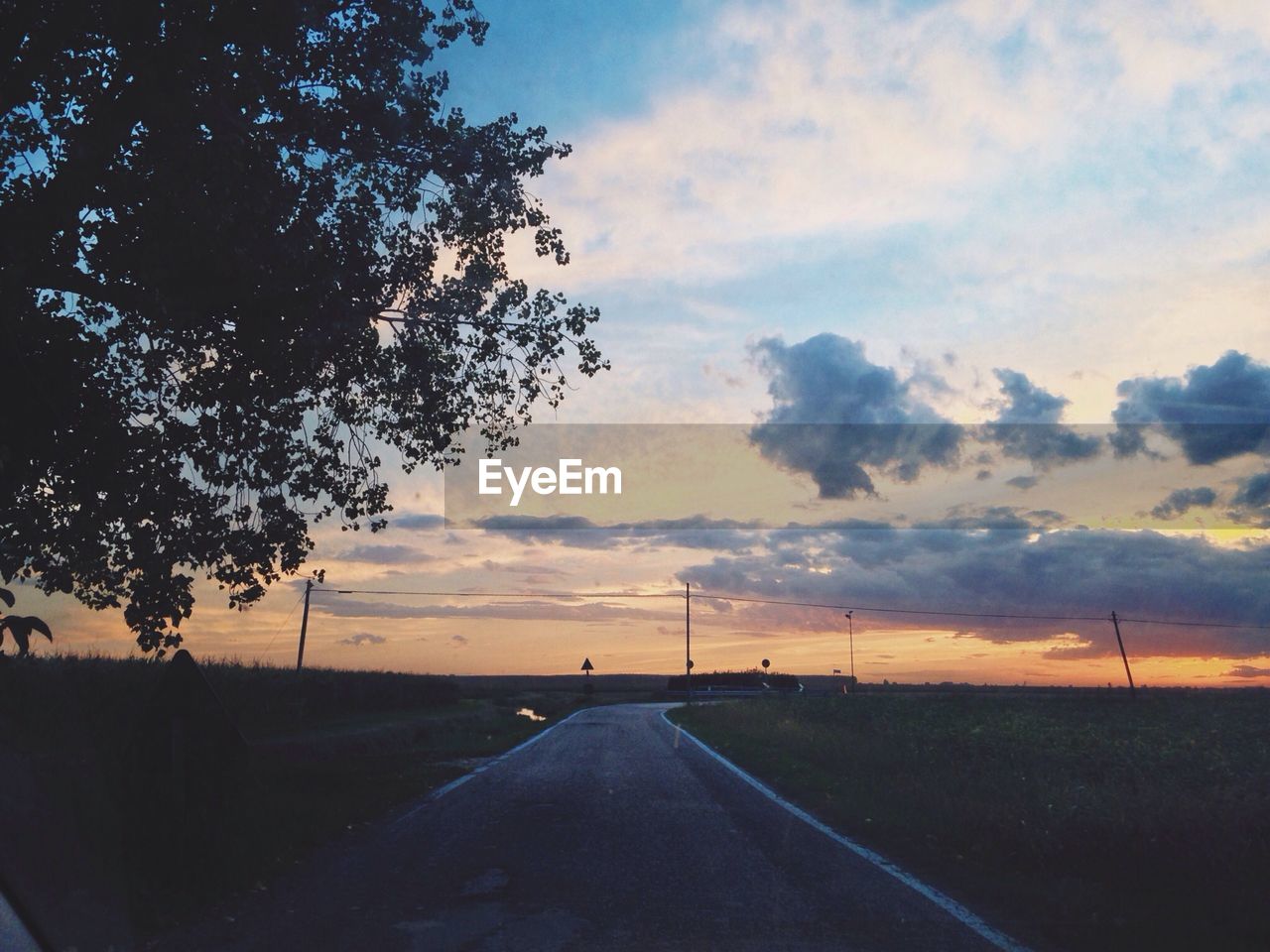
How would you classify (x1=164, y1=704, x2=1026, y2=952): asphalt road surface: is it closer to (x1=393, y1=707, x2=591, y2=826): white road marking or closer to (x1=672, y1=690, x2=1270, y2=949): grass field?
(x1=393, y1=707, x2=591, y2=826): white road marking

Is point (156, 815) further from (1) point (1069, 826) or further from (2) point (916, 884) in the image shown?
(1) point (1069, 826)

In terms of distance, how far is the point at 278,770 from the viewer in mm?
17922

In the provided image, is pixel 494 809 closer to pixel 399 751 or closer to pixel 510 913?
pixel 510 913

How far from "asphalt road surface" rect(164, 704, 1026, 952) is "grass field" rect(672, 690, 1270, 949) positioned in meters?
0.87

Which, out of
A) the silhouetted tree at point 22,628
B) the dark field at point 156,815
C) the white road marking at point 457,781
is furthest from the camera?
the white road marking at point 457,781

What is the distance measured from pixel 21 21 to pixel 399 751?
61.1ft

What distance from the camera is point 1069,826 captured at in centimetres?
1034

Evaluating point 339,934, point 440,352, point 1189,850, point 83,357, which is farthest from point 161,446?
point 1189,850

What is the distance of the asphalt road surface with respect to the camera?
6383 mm

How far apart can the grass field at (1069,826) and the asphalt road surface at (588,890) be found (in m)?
0.87

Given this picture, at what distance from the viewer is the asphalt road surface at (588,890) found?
20.9 ft

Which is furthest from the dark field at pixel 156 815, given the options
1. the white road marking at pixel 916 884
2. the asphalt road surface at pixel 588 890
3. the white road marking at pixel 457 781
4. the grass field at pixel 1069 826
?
the grass field at pixel 1069 826

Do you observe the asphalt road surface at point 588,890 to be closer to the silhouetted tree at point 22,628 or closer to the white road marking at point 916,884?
the white road marking at point 916,884

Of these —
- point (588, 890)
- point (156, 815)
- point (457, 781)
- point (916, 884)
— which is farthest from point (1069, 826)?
point (457, 781)
